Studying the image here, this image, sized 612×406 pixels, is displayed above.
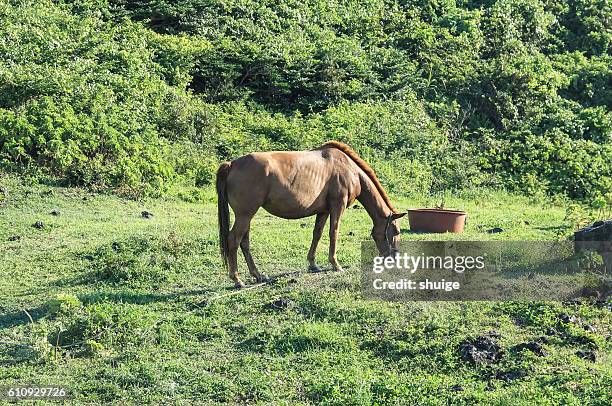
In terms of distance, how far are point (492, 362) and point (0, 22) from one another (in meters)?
15.9

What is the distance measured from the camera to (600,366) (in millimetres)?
10195

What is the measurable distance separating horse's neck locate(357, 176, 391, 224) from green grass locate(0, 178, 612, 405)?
723mm

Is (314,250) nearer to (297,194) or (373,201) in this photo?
(297,194)

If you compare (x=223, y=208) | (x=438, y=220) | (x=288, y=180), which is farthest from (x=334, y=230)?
(x=438, y=220)

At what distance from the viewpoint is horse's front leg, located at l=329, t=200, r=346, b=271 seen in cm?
1342

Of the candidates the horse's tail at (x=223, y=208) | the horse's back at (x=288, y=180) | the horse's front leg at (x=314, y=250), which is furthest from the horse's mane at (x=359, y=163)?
the horse's tail at (x=223, y=208)

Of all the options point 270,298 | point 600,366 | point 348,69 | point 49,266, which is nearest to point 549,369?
point 600,366

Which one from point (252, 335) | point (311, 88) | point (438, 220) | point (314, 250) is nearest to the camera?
point (252, 335)

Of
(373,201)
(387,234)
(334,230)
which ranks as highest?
(373,201)

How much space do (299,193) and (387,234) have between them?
1.48m

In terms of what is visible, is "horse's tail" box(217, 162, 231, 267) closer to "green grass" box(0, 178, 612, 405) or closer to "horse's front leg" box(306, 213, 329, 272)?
"green grass" box(0, 178, 612, 405)

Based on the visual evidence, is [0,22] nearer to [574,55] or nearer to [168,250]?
[168,250]

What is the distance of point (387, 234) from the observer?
45.3 ft

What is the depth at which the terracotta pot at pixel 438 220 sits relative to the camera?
15805mm
